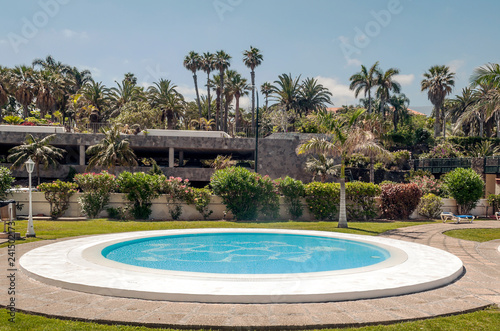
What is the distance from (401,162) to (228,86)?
96.0 ft

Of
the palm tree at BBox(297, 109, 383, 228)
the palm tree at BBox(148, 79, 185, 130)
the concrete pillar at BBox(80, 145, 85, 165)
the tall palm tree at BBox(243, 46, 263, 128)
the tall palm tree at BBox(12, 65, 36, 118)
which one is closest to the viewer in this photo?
the palm tree at BBox(297, 109, 383, 228)

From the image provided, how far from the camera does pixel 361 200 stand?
24172 mm

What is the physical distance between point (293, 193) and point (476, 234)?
32.1 ft

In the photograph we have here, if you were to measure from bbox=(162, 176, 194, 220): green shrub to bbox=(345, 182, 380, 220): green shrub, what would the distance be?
9571mm

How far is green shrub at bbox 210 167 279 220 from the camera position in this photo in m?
22.6

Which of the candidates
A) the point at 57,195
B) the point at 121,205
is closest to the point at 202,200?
the point at 121,205

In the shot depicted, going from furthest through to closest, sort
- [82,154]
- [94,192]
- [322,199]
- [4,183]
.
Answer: [82,154] < [322,199] < [94,192] < [4,183]

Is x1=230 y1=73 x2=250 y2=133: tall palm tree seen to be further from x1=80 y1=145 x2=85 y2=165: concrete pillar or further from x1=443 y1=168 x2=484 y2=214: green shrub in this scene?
x1=443 y1=168 x2=484 y2=214: green shrub

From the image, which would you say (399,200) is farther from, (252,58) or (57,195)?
(252,58)

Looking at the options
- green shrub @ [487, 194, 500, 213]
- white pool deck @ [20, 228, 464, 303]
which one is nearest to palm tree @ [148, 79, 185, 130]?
green shrub @ [487, 194, 500, 213]

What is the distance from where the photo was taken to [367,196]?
24.2 m

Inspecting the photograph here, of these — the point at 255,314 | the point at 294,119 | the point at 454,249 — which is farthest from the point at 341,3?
the point at 294,119

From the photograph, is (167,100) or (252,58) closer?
(167,100)

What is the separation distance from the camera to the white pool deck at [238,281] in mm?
7438
